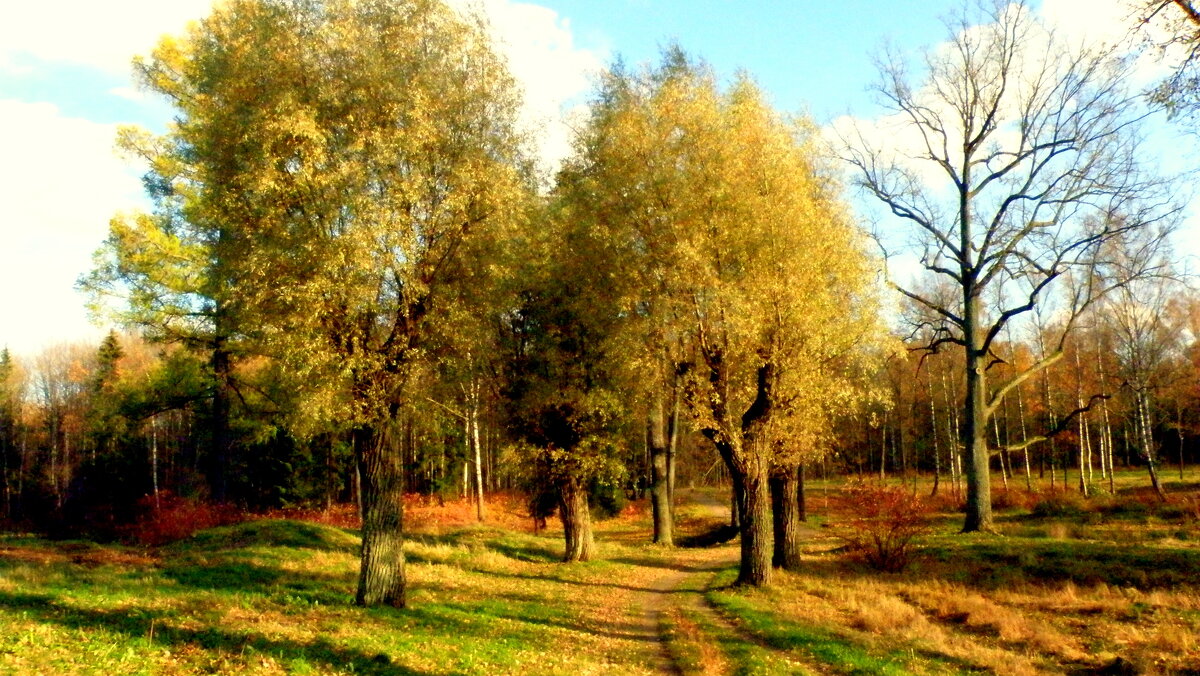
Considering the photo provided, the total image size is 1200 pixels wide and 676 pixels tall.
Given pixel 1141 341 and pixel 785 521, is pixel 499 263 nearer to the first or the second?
pixel 785 521

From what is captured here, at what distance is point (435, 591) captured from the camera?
17125 mm

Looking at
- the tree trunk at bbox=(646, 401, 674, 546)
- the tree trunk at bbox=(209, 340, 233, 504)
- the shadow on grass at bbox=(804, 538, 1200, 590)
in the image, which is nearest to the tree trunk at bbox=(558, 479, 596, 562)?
the shadow on grass at bbox=(804, 538, 1200, 590)

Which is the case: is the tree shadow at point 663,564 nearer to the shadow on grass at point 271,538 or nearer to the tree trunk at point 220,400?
the shadow on grass at point 271,538

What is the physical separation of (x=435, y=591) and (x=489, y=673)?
7437mm

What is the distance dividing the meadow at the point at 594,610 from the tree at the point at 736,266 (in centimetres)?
430

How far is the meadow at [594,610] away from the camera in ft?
33.5

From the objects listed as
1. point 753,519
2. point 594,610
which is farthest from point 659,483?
point 594,610

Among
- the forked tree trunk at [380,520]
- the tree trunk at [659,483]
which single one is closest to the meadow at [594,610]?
the forked tree trunk at [380,520]

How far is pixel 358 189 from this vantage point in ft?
44.9

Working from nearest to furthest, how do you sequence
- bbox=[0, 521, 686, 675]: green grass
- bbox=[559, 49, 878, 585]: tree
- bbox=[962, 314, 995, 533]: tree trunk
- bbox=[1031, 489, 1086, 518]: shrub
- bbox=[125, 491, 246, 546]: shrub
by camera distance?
bbox=[0, 521, 686, 675]: green grass < bbox=[559, 49, 878, 585]: tree < bbox=[125, 491, 246, 546]: shrub < bbox=[962, 314, 995, 533]: tree trunk < bbox=[1031, 489, 1086, 518]: shrub

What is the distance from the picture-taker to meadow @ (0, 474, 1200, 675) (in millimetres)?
10203

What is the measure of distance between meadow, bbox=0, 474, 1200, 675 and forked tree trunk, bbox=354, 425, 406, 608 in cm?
56

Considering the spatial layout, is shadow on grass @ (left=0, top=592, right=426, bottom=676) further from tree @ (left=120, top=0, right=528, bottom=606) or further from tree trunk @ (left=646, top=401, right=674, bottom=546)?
tree trunk @ (left=646, top=401, right=674, bottom=546)

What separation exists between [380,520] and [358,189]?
6.17 meters
